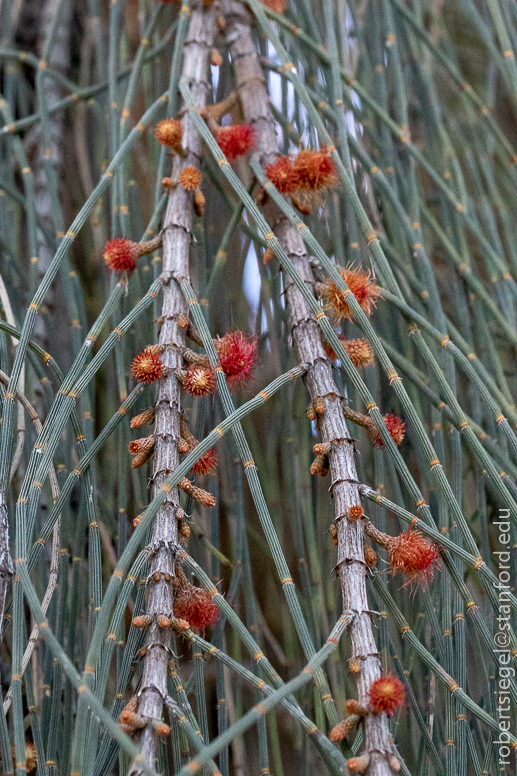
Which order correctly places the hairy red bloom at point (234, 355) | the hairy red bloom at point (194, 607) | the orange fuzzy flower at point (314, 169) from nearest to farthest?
1. the hairy red bloom at point (194, 607)
2. the hairy red bloom at point (234, 355)
3. the orange fuzzy flower at point (314, 169)

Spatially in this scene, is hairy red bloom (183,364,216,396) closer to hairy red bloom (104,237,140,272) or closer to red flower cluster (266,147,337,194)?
hairy red bloom (104,237,140,272)

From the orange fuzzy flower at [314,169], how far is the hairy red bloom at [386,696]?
1.95 feet

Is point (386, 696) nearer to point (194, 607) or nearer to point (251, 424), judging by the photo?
point (194, 607)

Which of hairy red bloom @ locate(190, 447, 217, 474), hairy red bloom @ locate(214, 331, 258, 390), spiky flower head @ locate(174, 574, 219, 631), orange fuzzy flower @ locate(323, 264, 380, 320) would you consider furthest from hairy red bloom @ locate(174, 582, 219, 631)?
orange fuzzy flower @ locate(323, 264, 380, 320)

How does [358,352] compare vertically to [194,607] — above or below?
above

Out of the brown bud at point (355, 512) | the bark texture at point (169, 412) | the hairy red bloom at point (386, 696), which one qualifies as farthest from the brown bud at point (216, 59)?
the hairy red bloom at point (386, 696)

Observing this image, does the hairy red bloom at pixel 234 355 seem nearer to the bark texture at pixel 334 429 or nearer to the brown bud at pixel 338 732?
the bark texture at pixel 334 429

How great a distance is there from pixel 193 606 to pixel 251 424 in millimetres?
413

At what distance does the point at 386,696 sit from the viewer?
2.01 ft

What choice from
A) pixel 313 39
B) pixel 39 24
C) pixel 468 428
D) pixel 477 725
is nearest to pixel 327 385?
pixel 468 428

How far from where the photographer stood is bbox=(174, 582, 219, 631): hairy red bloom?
2.32ft

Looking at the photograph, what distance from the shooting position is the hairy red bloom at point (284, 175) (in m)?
0.93

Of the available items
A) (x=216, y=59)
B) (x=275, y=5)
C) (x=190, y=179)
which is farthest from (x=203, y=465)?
(x=275, y=5)

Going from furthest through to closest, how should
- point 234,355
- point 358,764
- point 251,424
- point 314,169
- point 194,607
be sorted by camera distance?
point 251,424 → point 314,169 → point 234,355 → point 194,607 → point 358,764
